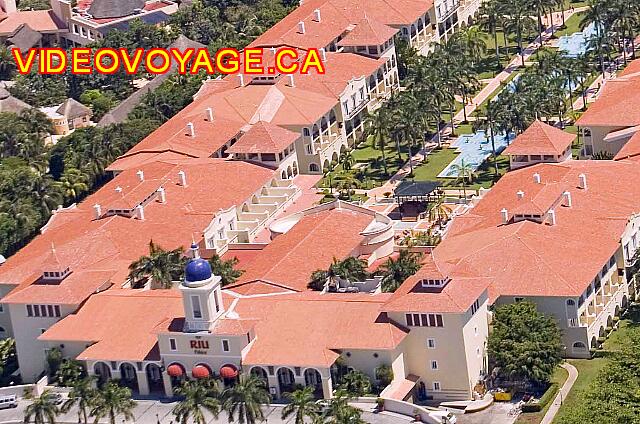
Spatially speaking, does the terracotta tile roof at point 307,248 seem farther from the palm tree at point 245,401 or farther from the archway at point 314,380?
the palm tree at point 245,401

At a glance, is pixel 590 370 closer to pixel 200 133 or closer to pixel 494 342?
pixel 494 342

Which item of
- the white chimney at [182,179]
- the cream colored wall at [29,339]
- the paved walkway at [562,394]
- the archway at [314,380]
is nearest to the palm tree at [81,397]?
the cream colored wall at [29,339]

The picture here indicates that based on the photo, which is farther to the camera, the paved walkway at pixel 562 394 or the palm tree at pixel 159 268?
the palm tree at pixel 159 268

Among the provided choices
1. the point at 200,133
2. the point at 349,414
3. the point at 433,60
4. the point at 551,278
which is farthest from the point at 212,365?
the point at 433,60

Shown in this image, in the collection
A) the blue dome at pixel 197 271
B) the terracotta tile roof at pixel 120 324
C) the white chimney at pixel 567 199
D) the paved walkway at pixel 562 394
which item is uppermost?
the blue dome at pixel 197 271

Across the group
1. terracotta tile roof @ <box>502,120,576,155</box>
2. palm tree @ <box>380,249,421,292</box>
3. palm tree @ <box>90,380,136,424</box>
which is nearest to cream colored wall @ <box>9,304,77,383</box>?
palm tree @ <box>90,380,136,424</box>
